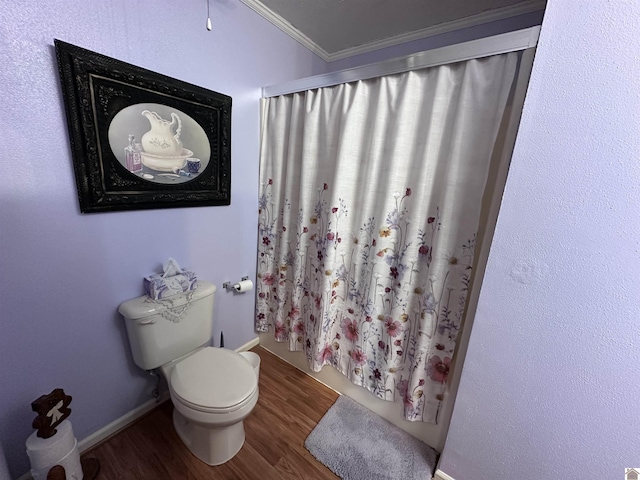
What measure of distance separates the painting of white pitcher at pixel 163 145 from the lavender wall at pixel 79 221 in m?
0.22

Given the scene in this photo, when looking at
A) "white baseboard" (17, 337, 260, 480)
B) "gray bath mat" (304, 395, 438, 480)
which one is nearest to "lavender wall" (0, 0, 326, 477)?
"white baseboard" (17, 337, 260, 480)

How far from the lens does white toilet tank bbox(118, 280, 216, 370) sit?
1103 millimetres

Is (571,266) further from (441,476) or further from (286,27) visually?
(286,27)

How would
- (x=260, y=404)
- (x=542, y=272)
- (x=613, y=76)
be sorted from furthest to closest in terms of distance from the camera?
1. (x=260, y=404)
2. (x=542, y=272)
3. (x=613, y=76)

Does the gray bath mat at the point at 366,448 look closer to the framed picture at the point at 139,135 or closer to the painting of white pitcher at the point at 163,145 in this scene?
the framed picture at the point at 139,135

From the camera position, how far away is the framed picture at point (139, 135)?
2.98ft

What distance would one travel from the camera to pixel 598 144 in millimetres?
671

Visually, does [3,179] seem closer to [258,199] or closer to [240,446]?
[258,199]

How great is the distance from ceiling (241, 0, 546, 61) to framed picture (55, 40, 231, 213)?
0.68 metres

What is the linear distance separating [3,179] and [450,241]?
5.49 feet

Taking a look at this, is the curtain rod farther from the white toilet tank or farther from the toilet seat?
the toilet seat

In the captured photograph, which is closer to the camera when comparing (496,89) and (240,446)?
(496,89)

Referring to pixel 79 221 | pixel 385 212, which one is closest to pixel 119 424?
pixel 79 221

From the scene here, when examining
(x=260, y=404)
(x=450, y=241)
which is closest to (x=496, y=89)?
(x=450, y=241)
